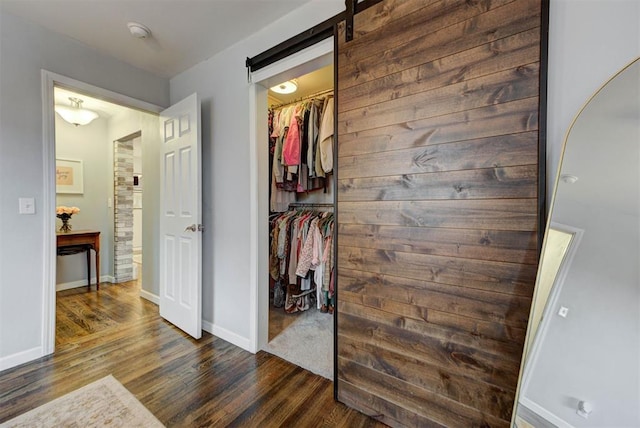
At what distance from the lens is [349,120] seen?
1486 millimetres

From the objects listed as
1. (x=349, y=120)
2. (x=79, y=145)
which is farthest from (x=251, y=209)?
(x=79, y=145)

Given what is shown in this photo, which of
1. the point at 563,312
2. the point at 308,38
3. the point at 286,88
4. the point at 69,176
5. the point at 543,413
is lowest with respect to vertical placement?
the point at 543,413

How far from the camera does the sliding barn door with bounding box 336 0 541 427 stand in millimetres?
1057

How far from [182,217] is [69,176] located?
2570 mm

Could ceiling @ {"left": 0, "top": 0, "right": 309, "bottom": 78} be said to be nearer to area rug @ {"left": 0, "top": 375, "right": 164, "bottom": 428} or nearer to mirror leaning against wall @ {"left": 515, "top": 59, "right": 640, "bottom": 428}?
mirror leaning against wall @ {"left": 515, "top": 59, "right": 640, "bottom": 428}

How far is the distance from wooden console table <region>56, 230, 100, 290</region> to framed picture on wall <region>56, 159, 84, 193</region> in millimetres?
726

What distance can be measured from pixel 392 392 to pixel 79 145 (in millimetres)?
4768

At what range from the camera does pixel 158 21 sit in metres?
1.89

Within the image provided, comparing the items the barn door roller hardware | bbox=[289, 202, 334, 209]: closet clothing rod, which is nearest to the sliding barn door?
the barn door roller hardware

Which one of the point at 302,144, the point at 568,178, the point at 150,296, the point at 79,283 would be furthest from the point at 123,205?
the point at 568,178

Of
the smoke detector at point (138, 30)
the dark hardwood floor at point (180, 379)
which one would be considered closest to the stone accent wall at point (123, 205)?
the dark hardwood floor at point (180, 379)

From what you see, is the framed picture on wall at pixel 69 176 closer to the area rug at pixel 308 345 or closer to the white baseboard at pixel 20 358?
the white baseboard at pixel 20 358

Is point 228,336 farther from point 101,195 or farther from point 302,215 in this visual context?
point 101,195

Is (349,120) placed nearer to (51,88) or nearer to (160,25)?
(160,25)
